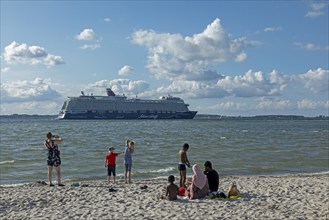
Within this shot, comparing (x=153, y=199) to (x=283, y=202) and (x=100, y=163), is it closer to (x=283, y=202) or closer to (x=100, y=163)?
(x=283, y=202)

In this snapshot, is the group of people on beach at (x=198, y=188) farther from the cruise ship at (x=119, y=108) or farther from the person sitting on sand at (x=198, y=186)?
the cruise ship at (x=119, y=108)

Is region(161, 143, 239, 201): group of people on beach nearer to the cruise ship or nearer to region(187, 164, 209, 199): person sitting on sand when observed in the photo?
region(187, 164, 209, 199): person sitting on sand

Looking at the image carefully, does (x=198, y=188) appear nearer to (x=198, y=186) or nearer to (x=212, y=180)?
(x=198, y=186)

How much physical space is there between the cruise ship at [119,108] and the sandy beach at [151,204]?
101m

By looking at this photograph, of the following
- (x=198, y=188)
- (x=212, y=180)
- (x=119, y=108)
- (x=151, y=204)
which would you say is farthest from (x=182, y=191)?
(x=119, y=108)

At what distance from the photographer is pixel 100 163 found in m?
20.5

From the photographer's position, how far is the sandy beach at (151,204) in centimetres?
839

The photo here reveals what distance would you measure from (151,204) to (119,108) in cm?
10625

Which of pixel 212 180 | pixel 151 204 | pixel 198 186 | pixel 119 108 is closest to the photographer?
pixel 151 204

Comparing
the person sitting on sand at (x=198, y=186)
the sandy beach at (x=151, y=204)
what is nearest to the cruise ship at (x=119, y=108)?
the sandy beach at (x=151, y=204)

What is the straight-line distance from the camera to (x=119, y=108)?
377ft

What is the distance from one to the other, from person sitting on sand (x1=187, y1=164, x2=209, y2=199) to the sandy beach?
9.1 inches

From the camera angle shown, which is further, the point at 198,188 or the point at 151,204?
the point at 198,188

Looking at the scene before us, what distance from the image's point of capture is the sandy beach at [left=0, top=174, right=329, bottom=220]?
330 inches
